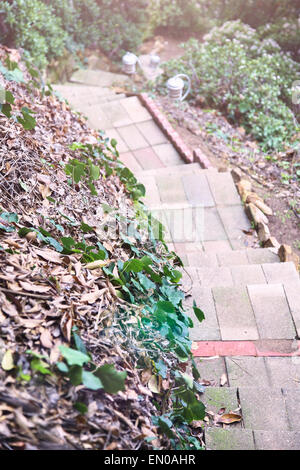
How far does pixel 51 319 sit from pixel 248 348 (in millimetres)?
1254

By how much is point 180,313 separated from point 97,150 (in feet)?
6.02

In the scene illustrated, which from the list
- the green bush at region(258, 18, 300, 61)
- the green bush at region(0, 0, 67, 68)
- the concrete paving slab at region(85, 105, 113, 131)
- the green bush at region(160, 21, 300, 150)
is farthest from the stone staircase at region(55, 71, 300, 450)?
the green bush at region(258, 18, 300, 61)

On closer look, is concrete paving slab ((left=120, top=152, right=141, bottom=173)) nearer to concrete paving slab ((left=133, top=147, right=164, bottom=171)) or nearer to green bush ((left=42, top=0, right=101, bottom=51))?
concrete paving slab ((left=133, top=147, right=164, bottom=171))

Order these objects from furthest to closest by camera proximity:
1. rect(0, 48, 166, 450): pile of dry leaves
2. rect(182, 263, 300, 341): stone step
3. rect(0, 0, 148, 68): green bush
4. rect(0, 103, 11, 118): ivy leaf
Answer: rect(0, 0, 148, 68): green bush → rect(0, 103, 11, 118): ivy leaf → rect(182, 263, 300, 341): stone step → rect(0, 48, 166, 450): pile of dry leaves

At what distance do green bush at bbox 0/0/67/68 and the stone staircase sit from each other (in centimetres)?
217

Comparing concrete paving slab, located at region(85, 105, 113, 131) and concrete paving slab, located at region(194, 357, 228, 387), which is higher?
concrete paving slab, located at region(194, 357, 228, 387)

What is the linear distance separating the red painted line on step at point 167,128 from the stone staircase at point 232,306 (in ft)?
0.96

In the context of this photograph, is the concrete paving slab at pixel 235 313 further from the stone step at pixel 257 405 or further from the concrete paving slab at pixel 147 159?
the concrete paving slab at pixel 147 159

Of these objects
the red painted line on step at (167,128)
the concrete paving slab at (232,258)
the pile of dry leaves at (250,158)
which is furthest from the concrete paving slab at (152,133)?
the concrete paving slab at (232,258)

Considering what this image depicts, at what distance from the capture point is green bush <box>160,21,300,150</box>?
618 centimetres

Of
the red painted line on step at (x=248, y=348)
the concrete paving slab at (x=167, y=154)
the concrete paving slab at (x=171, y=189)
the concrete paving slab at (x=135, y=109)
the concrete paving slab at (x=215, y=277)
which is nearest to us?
the red painted line on step at (x=248, y=348)

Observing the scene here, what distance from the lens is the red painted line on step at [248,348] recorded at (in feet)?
7.86

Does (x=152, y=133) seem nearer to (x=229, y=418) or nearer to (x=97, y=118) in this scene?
(x=97, y=118)
